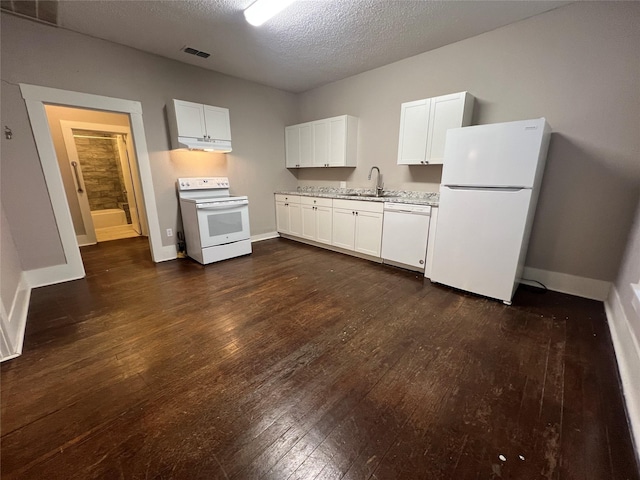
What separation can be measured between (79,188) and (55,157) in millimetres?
1914

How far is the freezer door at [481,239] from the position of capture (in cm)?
229

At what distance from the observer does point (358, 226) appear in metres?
3.73

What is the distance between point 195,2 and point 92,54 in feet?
5.34

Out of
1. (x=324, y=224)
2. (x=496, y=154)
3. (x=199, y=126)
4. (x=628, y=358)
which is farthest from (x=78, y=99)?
(x=628, y=358)

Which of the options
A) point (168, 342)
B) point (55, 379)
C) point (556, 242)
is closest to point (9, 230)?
point (55, 379)

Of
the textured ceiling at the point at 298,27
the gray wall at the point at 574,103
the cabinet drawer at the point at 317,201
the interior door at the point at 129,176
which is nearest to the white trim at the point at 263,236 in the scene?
the cabinet drawer at the point at 317,201

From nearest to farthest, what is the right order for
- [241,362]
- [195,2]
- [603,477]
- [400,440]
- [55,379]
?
[603,477], [400,440], [55,379], [241,362], [195,2]

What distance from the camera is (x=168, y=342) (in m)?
1.92

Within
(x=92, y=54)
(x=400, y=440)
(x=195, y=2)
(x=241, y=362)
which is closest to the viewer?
(x=400, y=440)

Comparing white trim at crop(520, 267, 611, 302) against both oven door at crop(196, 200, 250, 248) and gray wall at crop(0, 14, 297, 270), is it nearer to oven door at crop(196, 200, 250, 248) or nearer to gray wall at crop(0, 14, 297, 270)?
oven door at crop(196, 200, 250, 248)

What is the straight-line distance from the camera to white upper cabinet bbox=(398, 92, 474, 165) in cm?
289

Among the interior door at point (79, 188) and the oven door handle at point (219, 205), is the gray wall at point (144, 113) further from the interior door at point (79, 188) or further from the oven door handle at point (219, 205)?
the interior door at point (79, 188)

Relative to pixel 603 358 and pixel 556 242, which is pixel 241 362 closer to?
pixel 603 358

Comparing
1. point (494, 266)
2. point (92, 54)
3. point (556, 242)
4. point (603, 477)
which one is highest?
point (92, 54)
